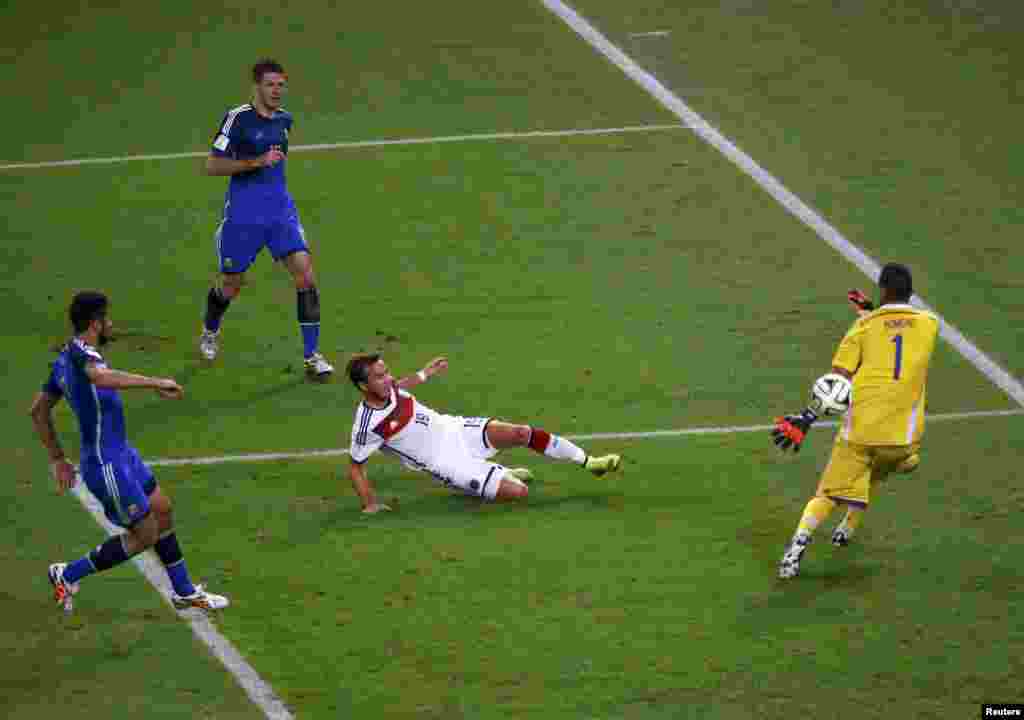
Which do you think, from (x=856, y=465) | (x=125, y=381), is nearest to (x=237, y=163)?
(x=125, y=381)

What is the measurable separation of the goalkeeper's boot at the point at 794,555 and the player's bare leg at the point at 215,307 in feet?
18.8

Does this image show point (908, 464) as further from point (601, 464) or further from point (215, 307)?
point (215, 307)

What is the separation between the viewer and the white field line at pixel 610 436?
531 inches

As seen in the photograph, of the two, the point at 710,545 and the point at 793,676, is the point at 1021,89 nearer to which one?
the point at 710,545

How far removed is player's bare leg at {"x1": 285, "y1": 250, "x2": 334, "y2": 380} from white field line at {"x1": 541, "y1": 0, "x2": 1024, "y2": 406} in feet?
16.9

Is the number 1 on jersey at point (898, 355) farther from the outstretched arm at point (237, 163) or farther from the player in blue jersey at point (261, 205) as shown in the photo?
the outstretched arm at point (237, 163)

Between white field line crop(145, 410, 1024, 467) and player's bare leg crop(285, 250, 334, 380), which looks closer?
white field line crop(145, 410, 1024, 467)

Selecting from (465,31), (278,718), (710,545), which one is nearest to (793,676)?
(710,545)

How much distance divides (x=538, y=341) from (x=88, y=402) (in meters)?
5.63

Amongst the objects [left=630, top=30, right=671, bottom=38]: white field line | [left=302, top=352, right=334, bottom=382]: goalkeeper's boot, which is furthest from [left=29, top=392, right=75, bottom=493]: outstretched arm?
[left=630, top=30, right=671, bottom=38]: white field line

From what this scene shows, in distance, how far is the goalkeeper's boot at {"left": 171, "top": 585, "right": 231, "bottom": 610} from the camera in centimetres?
1117

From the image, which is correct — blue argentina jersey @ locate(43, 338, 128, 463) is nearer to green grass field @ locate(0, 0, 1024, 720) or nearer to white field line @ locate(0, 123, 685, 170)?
green grass field @ locate(0, 0, 1024, 720)

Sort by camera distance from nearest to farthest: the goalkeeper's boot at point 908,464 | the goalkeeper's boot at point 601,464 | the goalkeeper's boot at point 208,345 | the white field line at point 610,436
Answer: the goalkeeper's boot at point 908,464 < the goalkeeper's boot at point 601,464 < the white field line at point 610,436 < the goalkeeper's boot at point 208,345

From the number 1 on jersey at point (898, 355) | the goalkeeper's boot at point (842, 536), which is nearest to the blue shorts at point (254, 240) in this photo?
the goalkeeper's boot at point (842, 536)
